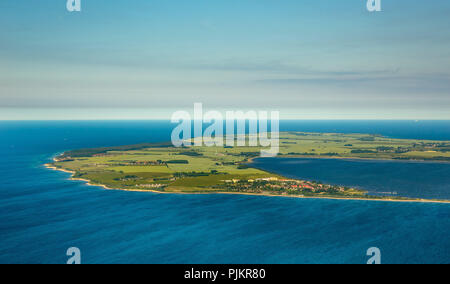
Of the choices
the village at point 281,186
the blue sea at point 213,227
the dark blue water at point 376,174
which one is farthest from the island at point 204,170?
the dark blue water at point 376,174

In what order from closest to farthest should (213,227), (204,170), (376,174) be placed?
1. (213,227)
2. (376,174)
3. (204,170)

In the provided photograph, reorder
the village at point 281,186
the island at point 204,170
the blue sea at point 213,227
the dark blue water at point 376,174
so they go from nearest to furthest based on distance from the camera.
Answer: the blue sea at point 213,227 < the village at point 281,186 < the dark blue water at point 376,174 < the island at point 204,170

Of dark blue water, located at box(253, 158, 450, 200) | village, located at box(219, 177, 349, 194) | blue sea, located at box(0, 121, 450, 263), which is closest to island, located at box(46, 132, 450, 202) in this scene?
village, located at box(219, 177, 349, 194)

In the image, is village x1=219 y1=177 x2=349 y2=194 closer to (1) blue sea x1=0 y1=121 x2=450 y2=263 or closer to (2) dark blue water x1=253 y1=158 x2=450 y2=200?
(1) blue sea x1=0 y1=121 x2=450 y2=263

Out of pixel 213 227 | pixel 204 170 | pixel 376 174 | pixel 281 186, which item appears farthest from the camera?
pixel 204 170

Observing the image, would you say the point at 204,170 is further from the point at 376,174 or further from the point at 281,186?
the point at 376,174

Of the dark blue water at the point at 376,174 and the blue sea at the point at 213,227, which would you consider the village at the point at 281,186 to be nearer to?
the blue sea at the point at 213,227

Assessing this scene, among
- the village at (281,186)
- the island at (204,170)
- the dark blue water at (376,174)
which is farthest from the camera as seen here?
the island at (204,170)

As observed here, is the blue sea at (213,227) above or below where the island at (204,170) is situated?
below

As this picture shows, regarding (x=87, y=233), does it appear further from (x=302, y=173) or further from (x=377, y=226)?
(x=302, y=173)

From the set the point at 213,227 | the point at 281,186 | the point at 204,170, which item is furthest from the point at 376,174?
the point at 213,227

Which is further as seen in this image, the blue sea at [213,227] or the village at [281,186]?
the village at [281,186]
